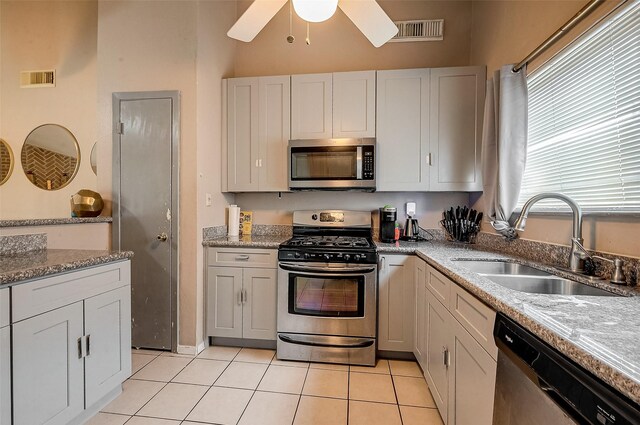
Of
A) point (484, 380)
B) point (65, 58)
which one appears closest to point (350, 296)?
point (484, 380)

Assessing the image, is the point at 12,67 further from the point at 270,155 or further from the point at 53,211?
the point at 270,155

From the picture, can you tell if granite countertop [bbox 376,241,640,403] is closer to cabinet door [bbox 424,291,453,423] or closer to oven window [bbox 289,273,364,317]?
cabinet door [bbox 424,291,453,423]

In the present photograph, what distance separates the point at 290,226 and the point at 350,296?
3.49ft

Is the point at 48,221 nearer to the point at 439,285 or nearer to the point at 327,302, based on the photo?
the point at 327,302

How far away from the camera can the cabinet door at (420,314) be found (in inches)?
77.7

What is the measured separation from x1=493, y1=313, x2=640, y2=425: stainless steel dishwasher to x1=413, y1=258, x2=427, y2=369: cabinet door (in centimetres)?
102

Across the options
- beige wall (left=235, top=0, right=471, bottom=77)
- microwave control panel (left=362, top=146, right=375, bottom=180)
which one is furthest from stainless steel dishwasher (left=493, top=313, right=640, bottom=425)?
beige wall (left=235, top=0, right=471, bottom=77)

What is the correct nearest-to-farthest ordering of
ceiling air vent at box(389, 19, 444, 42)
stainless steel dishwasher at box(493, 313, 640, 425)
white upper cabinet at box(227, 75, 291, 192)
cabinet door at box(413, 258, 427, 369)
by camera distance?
1. stainless steel dishwasher at box(493, 313, 640, 425)
2. cabinet door at box(413, 258, 427, 369)
3. white upper cabinet at box(227, 75, 291, 192)
4. ceiling air vent at box(389, 19, 444, 42)

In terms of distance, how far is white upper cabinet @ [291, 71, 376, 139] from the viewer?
258 centimetres

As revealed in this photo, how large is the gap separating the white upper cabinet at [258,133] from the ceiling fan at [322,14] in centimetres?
83

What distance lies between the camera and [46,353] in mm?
1309

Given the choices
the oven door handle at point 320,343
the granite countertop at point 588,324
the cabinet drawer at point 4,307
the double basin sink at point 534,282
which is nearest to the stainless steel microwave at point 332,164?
the double basin sink at point 534,282

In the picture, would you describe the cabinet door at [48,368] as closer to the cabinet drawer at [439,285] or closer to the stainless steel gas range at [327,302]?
the stainless steel gas range at [327,302]

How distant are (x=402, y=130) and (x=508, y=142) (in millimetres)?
907
